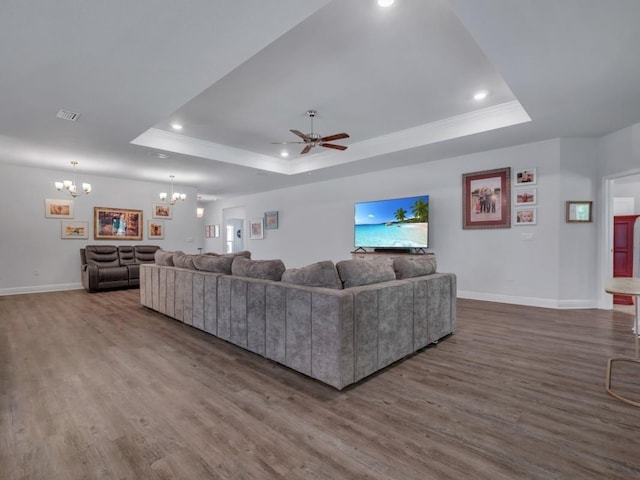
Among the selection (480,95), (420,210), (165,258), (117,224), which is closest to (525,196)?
(420,210)

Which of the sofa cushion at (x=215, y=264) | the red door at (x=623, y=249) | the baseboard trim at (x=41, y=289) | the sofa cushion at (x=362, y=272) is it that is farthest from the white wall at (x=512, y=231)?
the baseboard trim at (x=41, y=289)

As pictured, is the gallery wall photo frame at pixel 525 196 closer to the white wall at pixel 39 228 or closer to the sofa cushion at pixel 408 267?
the sofa cushion at pixel 408 267

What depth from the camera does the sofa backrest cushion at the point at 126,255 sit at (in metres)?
7.23

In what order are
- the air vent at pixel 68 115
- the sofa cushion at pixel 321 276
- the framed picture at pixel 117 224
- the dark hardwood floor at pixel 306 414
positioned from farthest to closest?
1. the framed picture at pixel 117 224
2. the air vent at pixel 68 115
3. the sofa cushion at pixel 321 276
4. the dark hardwood floor at pixel 306 414

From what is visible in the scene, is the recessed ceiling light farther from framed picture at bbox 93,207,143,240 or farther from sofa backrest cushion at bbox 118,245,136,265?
framed picture at bbox 93,207,143,240

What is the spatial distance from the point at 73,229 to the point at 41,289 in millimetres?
1422

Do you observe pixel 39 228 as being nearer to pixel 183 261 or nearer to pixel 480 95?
pixel 183 261

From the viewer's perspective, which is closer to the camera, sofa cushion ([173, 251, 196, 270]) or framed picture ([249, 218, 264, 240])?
sofa cushion ([173, 251, 196, 270])

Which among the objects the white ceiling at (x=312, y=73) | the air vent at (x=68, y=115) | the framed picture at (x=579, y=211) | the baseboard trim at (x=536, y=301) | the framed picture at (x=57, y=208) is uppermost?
the white ceiling at (x=312, y=73)

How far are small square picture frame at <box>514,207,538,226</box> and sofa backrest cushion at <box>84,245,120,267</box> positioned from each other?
8.27m

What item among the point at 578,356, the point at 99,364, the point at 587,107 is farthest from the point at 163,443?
the point at 587,107

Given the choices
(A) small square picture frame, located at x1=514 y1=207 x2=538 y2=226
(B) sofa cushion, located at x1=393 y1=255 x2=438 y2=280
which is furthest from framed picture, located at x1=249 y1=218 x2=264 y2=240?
(B) sofa cushion, located at x1=393 y1=255 x2=438 y2=280

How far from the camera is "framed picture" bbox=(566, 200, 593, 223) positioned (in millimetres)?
4746

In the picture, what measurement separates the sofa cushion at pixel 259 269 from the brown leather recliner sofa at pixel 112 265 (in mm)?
4844
